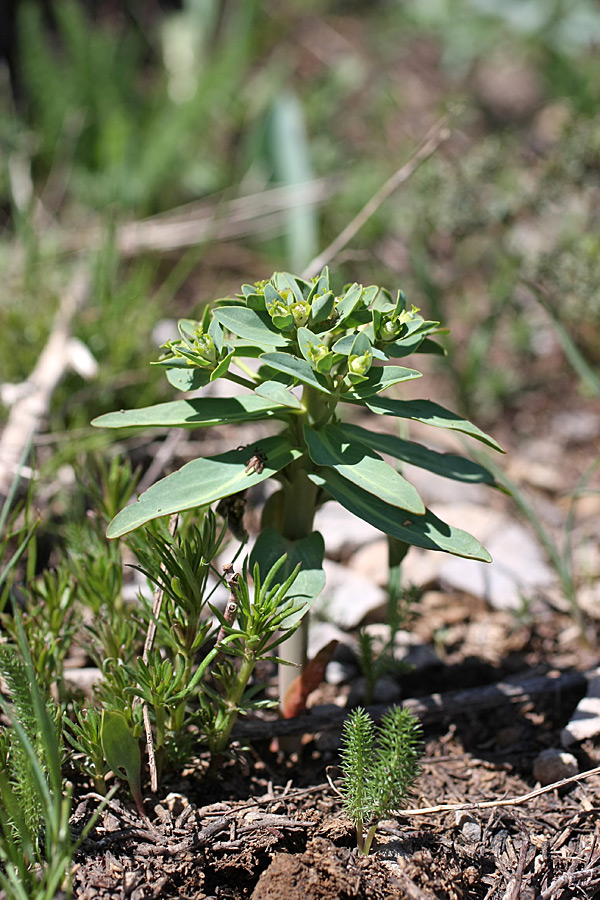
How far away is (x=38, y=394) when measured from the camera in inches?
83.5

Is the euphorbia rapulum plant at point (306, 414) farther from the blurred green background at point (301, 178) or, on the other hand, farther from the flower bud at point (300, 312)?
the blurred green background at point (301, 178)

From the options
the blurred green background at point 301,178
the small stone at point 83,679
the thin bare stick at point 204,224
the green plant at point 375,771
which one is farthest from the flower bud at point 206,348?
the thin bare stick at point 204,224

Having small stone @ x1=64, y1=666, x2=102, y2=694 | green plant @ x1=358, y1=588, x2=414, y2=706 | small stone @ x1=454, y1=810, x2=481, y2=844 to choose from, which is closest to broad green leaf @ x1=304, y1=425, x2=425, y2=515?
green plant @ x1=358, y1=588, x2=414, y2=706

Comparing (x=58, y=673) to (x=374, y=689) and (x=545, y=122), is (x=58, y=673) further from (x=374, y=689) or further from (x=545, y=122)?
(x=545, y=122)

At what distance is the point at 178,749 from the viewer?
1.31 m

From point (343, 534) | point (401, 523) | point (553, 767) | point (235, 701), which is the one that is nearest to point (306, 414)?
point (401, 523)

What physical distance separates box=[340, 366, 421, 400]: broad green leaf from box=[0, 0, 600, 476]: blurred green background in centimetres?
79

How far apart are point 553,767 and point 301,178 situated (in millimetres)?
2716

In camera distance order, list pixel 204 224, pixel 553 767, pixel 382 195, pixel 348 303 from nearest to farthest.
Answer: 1. pixel 348 303
2. pixel 553 767
3. pixel 382 195
4. pixel 204 224

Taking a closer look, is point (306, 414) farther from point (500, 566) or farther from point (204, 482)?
point (500, 566)

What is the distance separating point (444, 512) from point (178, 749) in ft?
4.11

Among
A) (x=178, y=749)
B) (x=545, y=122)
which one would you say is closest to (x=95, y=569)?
(x=178, y=749)

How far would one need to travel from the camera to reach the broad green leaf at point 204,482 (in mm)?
1150

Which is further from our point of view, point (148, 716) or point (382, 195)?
point (382, 195)
